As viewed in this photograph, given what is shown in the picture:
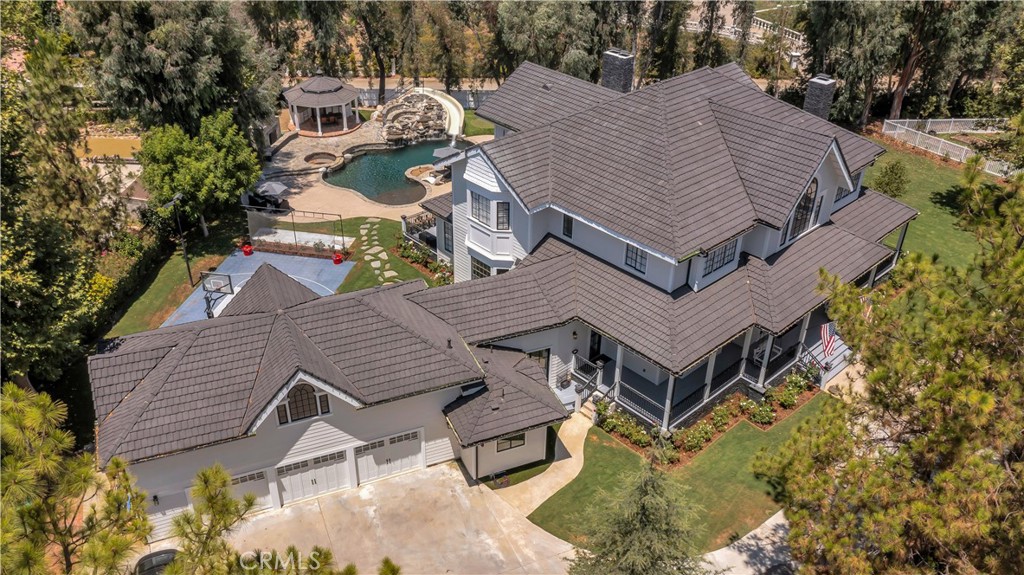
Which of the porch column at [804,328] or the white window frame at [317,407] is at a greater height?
the white window frame at [317,407]

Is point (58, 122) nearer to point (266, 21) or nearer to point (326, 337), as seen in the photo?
point (326, 337)

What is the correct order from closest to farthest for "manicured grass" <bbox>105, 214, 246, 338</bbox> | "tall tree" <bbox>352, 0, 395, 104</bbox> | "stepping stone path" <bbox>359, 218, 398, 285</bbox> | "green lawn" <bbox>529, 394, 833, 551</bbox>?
1. "green lawn" <bbox>529, 394, 833, 551</bbox>
2. "manicured grass" <bbox>105, 214, 246, 338</bbox>
3. "stepping stone path" <bbox>359, 218, 398, 285</bbox>
4. "tall tree" <bbox>352, 0, 395, 104</bbox>

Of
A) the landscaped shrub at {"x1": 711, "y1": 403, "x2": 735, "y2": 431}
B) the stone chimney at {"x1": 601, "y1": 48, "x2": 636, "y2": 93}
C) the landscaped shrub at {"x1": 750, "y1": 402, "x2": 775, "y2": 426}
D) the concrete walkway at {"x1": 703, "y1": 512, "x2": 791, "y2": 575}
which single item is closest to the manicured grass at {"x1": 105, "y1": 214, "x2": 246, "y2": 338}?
A: the stone chimney at {"x1": 601, "y1": 48, "x2": 636, "y2": 93}

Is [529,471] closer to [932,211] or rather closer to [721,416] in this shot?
[721,416]

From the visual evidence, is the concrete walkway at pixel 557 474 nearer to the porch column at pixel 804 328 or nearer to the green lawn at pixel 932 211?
the porch column at pixel 804 328

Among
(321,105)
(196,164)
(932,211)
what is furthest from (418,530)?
(321,105)

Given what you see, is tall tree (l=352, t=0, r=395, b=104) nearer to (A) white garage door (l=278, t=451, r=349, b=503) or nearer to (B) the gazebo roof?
(B) the gazebo roof

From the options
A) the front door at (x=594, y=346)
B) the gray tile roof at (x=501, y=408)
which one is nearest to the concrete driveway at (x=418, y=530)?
the gray tile roof at (x=501, y=408)
